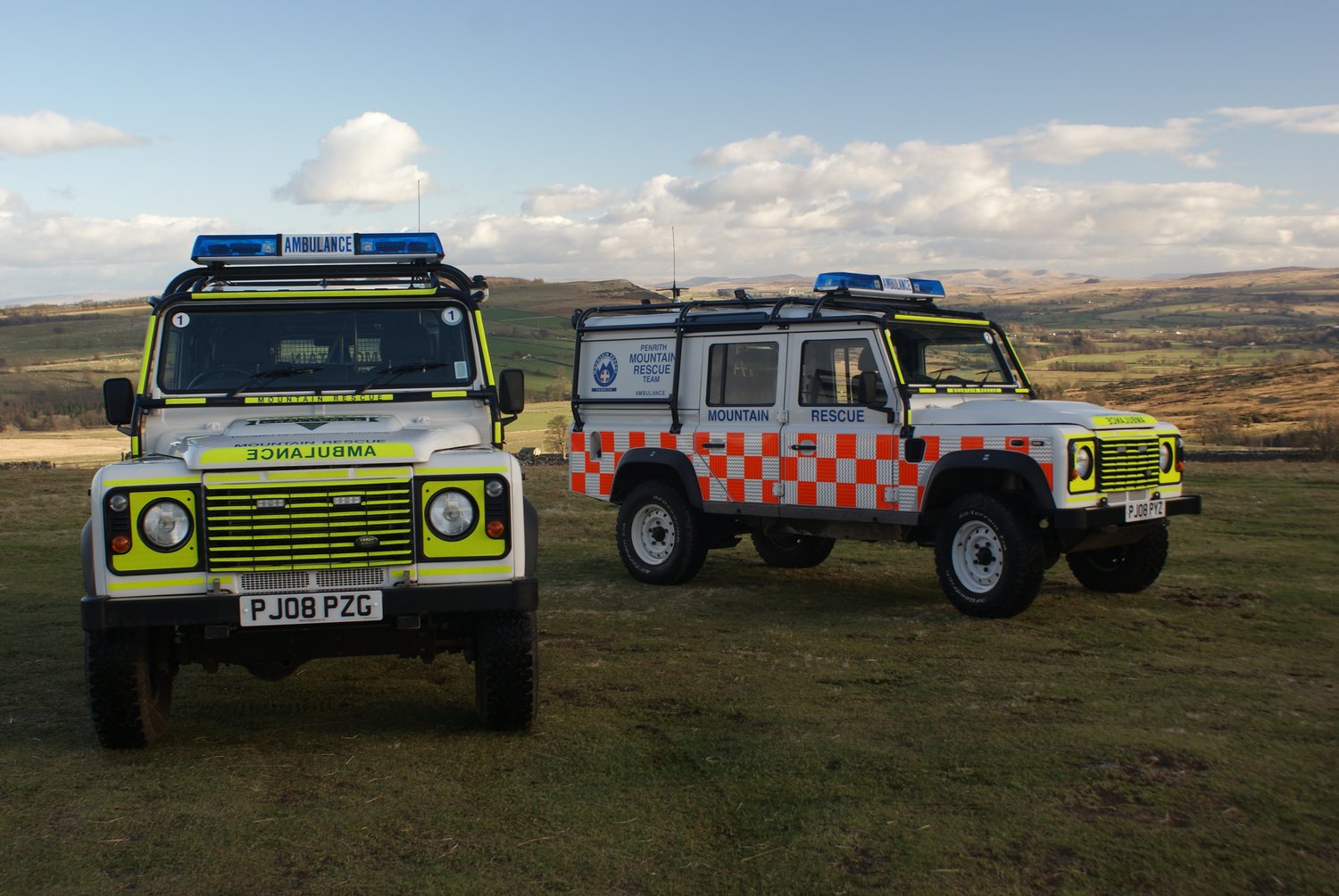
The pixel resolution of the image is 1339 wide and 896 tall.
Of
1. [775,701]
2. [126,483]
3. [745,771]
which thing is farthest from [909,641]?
[126,483]

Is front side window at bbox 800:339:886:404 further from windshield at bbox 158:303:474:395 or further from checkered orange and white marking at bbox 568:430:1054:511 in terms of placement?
windshield at bbox 158:303:474:395

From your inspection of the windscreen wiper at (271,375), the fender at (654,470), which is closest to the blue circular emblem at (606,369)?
the fender at (654,470)

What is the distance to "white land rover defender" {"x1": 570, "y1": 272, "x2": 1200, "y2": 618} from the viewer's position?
809 cm

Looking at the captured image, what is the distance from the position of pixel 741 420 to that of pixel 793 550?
5.85 feet

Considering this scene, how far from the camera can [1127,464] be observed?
821cm

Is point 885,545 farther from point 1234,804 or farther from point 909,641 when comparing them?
point 1234,804

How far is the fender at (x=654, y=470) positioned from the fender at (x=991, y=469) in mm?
2217

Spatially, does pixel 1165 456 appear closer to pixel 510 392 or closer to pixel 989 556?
pixel 989 556

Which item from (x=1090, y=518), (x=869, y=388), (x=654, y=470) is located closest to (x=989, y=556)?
(x=1090, y=518)

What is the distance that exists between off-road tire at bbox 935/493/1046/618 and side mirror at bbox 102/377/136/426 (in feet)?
17.6

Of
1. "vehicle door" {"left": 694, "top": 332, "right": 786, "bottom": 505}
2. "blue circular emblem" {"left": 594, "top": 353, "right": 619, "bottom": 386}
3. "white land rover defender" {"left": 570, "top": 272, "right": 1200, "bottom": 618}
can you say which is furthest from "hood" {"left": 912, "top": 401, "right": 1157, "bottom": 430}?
"blue circular emblem" {"left": 594, "top": 353, "right": 619, "bottom": 386}

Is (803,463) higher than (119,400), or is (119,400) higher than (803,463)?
(119,400)

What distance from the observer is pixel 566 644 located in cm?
762

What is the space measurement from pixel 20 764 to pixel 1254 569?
9.15 meters
